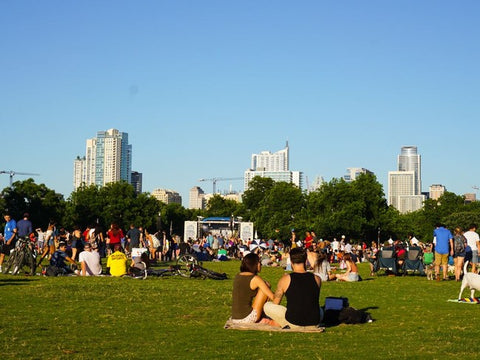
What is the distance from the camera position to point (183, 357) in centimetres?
915

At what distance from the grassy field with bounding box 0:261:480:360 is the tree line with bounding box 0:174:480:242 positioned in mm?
61658

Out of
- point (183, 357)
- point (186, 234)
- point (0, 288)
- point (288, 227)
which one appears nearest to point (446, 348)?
A: point (183, 357)

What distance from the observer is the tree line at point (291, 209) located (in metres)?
95.4

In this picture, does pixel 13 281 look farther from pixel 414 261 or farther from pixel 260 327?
pixel 414 261

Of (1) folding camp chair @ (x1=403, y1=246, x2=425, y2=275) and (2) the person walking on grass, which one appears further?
(1) folding camp chair @ (x1=403, y1=246, x2=425, y2=275)

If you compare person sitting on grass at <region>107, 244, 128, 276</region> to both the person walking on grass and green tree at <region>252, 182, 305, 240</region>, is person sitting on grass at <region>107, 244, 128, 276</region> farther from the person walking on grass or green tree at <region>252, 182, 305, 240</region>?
green tree at <region>252, 182, 305, 240</region>

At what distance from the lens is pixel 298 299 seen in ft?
37.5

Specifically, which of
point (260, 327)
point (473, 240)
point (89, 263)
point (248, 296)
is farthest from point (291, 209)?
point (260, 327)

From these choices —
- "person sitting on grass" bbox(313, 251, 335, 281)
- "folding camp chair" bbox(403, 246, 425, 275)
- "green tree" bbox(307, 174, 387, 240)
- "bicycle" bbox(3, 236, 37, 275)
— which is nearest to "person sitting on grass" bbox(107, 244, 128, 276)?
"bicycle" bbox(3, 236, 37, 275)

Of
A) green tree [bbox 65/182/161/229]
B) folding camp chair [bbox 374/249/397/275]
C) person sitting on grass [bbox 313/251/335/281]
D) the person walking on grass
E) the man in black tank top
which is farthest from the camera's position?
green tree [bbox 65/182/161/229]

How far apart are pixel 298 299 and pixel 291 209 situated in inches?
4239

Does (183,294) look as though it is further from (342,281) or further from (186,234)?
(186,234)

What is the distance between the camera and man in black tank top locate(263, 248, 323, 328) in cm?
1139

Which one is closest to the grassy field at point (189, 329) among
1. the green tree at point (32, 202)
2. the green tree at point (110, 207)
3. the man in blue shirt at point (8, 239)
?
the man in blue shirt at point (8, 239)
